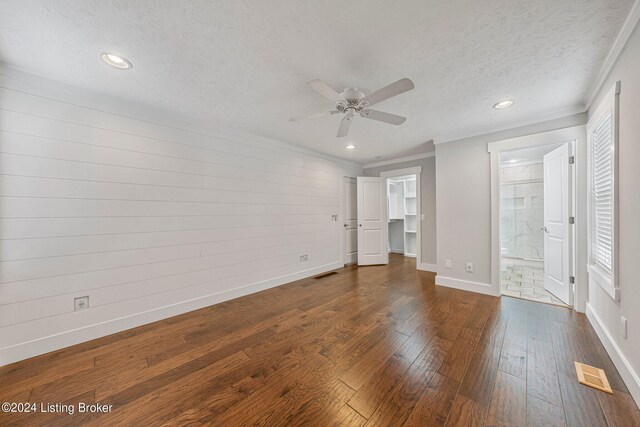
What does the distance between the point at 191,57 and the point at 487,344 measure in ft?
11.7

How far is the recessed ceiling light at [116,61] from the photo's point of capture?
179 centimetres

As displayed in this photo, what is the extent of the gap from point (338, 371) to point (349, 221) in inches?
156

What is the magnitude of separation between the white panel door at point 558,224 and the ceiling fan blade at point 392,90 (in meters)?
2.68

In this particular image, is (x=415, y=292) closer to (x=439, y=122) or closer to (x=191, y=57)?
(x=439, y=122)

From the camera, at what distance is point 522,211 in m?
5.60

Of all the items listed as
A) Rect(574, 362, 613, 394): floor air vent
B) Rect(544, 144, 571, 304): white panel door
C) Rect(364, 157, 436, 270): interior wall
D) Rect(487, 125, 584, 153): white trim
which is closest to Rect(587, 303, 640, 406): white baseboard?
Rect(574, 362, 613, 394): floor air vent

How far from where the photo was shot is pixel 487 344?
81.9 inches

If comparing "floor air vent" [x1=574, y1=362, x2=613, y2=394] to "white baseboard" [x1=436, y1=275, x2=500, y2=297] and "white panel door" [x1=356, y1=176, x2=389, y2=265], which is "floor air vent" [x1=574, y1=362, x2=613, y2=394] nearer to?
"white baseboard" [x1=436, y1=275, x2=500, y2=297]

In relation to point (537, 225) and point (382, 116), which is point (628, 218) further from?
point (537, 225)

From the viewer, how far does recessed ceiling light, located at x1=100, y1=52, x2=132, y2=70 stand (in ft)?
5.88

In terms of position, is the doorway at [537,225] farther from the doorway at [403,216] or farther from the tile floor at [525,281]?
the doorway at [403,216]

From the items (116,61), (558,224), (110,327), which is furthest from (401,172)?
(110,327)

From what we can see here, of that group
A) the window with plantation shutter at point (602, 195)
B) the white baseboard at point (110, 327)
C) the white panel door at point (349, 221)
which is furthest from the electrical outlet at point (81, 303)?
the window with plantation shutter at point (602, 195)

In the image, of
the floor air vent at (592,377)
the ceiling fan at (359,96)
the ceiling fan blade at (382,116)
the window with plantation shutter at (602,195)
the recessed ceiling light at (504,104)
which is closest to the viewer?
the floor air vent at (592,377)
